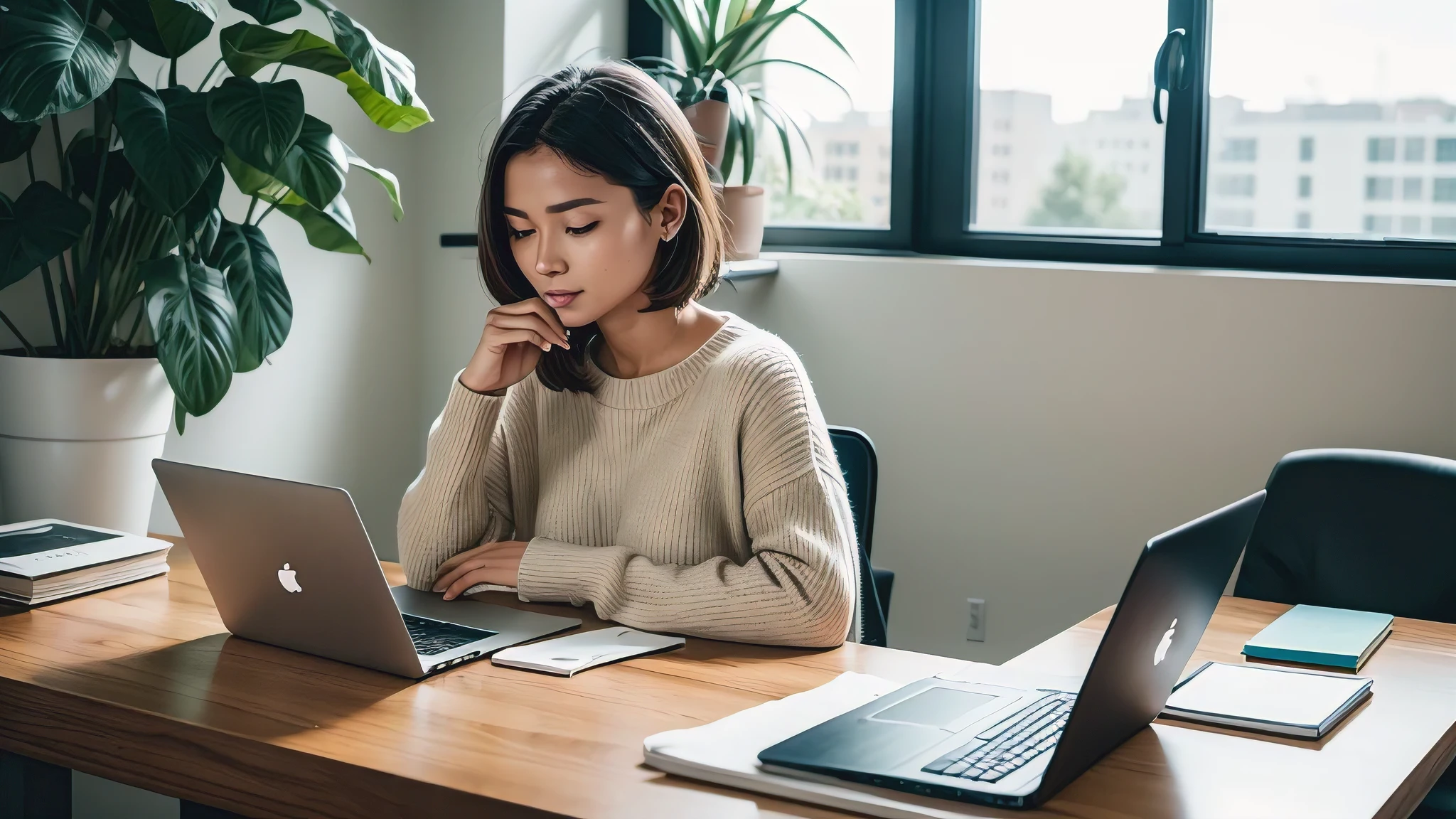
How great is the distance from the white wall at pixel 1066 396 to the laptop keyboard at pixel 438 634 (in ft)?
5.06

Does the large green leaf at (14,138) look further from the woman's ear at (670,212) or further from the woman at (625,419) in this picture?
the woman's ear at (670,212)

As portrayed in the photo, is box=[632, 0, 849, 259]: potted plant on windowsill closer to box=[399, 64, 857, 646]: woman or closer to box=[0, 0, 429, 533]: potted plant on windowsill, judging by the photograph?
box=[0, 0, 429, 533]: potted plant on windowsill

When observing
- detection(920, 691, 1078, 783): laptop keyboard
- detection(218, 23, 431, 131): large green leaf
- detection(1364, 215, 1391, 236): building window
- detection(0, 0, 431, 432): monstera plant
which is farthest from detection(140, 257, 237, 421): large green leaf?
detection(1364, 215, 1391, 236): building window

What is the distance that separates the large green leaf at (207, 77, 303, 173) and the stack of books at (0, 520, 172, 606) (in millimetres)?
555

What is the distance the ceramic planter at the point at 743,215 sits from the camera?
2867 mm

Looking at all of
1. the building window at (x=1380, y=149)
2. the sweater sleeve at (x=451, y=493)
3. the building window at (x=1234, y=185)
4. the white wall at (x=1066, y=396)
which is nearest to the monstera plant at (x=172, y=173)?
the sweater sleeve at (x=451, y=493)

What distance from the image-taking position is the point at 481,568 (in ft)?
5.48

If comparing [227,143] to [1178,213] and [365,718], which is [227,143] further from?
[1178,213]

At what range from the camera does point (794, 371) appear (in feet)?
5.50

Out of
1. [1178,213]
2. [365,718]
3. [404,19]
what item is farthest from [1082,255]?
[365,718]

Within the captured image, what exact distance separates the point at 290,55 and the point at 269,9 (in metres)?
0.07

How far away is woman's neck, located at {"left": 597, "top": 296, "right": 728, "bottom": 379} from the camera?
175cm

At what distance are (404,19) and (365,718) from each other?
6.52ft

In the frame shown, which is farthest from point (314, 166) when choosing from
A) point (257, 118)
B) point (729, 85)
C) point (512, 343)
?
point (729, 85)
